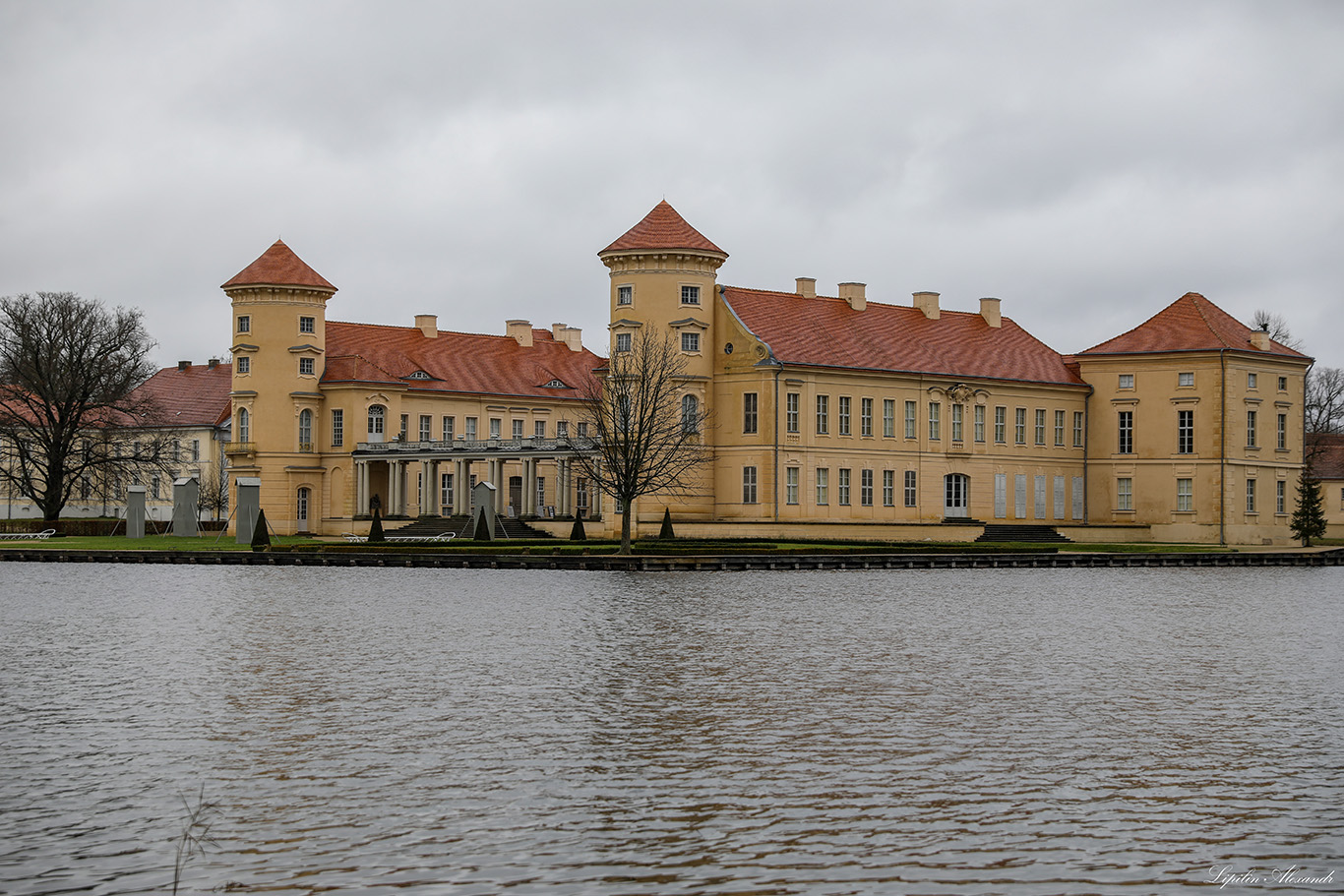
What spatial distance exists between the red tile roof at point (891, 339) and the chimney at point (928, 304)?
0.33m

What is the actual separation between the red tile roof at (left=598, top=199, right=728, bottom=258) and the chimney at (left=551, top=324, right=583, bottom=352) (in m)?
25.0

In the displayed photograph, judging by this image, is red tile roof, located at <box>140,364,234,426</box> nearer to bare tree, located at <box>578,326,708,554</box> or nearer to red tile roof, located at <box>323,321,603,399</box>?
red tile roof, located at <box>323,321,603,399</box>

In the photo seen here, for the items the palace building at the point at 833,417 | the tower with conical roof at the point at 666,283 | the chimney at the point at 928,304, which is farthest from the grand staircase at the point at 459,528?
the chimney at the point at 928,304

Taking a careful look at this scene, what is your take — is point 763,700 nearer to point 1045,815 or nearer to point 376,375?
point 1045,815

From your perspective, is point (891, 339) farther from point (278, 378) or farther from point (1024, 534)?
point (278, 378)

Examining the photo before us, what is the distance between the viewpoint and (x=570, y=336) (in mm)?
96625

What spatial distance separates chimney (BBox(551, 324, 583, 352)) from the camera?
96.6m

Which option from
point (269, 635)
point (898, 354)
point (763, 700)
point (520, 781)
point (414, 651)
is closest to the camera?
point (520, 781)

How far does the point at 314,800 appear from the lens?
15234mm

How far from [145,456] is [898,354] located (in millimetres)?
36655

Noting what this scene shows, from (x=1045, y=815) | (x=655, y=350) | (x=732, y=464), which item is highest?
(x=655, y=350)

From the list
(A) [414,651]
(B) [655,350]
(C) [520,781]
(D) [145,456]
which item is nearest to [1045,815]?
(C) [520,781]

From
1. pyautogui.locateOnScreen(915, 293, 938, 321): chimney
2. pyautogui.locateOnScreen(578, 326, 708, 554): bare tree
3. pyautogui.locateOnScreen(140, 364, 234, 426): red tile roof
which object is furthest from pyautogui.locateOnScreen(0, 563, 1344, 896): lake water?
pyautogui.locateOnScreen(140, 364, 234, 426): red tile roof

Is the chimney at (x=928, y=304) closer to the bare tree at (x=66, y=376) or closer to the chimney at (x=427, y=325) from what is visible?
the chimney at (x=427, y=325)
